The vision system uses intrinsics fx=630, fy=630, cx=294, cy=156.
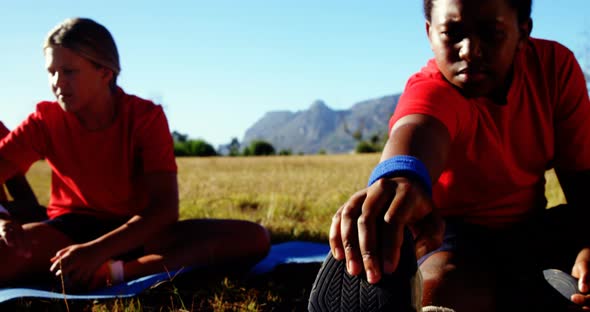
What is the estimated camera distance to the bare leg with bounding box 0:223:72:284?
338 cm

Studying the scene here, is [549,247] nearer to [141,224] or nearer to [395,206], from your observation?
[395,206]

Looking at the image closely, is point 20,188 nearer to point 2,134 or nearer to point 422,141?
point 2,134

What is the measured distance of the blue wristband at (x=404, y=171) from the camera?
1548mm

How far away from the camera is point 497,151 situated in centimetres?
247

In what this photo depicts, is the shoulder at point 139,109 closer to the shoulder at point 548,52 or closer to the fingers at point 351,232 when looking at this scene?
the shoulder at point 548,52

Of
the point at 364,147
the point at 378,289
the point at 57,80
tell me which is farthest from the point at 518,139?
the point at 364,147

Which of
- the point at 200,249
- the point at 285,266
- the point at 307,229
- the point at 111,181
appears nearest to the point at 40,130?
the point at 111,181

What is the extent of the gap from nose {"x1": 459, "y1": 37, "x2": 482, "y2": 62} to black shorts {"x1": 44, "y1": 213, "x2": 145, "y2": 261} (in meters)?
2.29

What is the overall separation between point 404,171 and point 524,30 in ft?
4.02

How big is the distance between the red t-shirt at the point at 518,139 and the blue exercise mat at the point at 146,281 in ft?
4.41

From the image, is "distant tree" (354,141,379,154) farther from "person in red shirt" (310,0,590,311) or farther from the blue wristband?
the blue wristband

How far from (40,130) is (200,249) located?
1214mm

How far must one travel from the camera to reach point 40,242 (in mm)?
3510

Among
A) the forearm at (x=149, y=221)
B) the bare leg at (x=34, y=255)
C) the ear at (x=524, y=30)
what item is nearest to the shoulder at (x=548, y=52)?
the ear at (x=524, y=30)
